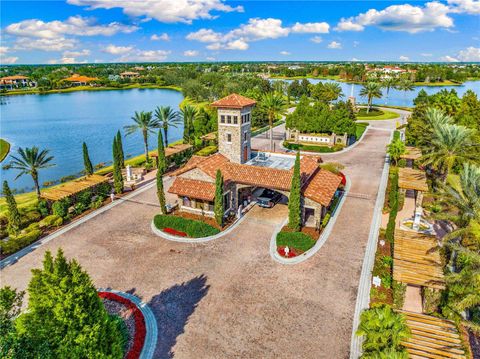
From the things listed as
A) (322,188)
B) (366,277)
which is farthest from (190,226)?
(366,277)

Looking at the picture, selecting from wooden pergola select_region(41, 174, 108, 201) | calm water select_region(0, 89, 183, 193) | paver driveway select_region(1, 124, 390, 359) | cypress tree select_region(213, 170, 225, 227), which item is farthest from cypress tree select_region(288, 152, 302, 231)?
calm water select_region(0, 89, 183, 193)

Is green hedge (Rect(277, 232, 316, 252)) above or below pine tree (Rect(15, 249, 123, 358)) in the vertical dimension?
below

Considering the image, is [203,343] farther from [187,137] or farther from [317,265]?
[187,137]

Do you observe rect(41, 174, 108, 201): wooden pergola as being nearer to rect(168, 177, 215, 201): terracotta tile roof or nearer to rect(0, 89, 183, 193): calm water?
rect(168, 177, 215, 201): terracotta tile roof

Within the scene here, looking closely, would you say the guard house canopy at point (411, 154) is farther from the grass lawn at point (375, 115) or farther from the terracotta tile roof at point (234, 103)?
the grass lawn at point (375, 115)

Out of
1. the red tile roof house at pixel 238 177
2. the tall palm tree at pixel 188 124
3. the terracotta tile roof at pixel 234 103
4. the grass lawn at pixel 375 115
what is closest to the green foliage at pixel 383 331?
the red tile roof house at pixel 238 177

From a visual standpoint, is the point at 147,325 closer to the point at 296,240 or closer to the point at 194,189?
the point at 296,240

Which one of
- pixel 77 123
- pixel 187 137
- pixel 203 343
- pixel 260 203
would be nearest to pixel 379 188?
pixel 260 203
